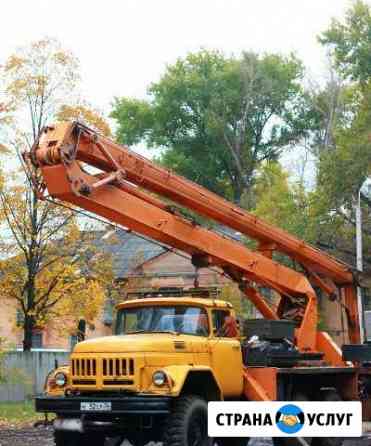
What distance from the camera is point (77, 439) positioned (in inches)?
671

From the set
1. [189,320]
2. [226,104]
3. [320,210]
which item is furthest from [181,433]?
[226,104]

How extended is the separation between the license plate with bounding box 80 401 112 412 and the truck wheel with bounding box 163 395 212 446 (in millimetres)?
933

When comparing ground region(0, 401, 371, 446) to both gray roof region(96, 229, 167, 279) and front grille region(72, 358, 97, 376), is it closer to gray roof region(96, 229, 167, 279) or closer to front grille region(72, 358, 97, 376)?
front grille region(72, 358, 97, 376)

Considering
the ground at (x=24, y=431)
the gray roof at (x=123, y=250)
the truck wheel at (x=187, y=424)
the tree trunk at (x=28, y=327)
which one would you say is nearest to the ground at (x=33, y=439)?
the ground at (x=24, y=431)

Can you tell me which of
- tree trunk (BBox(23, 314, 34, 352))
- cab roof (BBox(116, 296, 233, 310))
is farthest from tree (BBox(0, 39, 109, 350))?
cab roof (BBox(116, 296, 233, 310))

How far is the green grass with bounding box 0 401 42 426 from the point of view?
1111 inches

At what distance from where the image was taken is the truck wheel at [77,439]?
55.2 ft

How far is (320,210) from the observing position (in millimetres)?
40031

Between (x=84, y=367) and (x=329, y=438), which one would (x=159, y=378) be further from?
(x=329, y=438)

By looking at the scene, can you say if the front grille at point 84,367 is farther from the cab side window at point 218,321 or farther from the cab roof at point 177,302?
the cab side window at point 218,321

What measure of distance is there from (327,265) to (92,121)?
12.8 m

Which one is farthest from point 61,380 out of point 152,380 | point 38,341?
point 38,341

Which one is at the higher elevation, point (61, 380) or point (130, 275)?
point (130, 275)

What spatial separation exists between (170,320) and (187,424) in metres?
2.28
